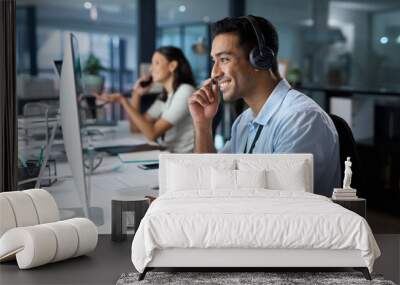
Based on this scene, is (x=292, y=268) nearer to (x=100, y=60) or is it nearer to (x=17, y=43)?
(x=100, y=60)

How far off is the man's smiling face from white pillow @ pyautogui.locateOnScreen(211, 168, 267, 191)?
0.71m

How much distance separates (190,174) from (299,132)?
88 cm

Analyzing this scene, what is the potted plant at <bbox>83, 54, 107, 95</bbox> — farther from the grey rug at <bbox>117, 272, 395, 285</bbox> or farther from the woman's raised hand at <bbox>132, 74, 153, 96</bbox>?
the grey rug at <bbox>117, 272, 395, 285</bbox>

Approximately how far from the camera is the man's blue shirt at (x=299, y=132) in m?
5.47

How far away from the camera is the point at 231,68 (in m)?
5.69

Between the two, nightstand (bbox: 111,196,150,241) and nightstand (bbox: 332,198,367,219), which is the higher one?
nightstand (bbox: 332,198,367,219)

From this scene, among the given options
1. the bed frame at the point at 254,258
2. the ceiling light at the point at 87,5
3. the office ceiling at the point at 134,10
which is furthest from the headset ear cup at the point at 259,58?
the bed frame at the point at 254,258

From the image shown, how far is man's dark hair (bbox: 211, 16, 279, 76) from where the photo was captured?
5.69 metres

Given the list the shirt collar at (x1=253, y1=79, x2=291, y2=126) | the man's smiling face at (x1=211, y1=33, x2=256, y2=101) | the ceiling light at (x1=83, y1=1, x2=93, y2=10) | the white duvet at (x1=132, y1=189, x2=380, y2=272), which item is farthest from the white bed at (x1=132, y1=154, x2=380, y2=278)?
the ceiling light at (x1=83, y1=1, x2=93, y2=10)

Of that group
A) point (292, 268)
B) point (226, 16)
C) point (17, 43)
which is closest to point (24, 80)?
point (17, 43)

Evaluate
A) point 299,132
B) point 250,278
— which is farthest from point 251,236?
point 299,132

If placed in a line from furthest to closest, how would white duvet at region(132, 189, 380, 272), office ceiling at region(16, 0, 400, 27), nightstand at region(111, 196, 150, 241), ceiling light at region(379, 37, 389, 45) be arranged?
ceiling light at region(379, 37, 389, 45)
office ceiling at region(16, 0, 400, 27)
nightstand at region(111, 196, 150, 241)
white duvet at region(132, 189, 380, 272)

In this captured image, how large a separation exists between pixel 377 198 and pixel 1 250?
3.31 m

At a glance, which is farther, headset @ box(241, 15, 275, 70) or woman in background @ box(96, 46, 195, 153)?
woman in background @ box(96, 46, 195, 153)
